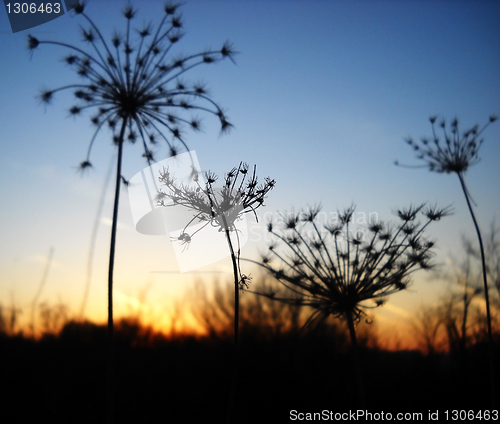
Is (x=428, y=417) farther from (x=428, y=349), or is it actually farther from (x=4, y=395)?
(x=4, y=395)

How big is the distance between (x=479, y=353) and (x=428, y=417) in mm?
6226

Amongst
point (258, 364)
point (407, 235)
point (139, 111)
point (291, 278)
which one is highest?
point (139, 111)

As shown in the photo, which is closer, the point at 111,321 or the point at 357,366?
the point at 111,321

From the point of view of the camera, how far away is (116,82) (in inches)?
323

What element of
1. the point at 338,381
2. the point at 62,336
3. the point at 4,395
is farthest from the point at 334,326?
the point at 4,395

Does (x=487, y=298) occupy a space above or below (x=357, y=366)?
above

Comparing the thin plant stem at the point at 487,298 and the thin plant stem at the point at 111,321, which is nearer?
the thin plant stem at the point at 111,321

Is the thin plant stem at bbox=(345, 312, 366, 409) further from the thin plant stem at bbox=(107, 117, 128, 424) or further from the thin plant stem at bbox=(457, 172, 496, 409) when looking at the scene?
the thin plant stem at bbox=(107, 117, 128, 424)

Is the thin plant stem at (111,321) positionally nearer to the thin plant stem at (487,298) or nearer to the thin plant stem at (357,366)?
the thin plant stem at (357,366)

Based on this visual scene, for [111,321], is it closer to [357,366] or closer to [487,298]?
[357,366]

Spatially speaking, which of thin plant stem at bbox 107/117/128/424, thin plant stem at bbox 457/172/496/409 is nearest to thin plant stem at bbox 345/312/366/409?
thin plant stem at bbox 457/172/496/409

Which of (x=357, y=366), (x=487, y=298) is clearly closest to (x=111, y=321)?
(x=357, y=366)

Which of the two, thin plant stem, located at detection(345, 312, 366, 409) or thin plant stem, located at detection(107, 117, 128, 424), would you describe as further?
thin plant stem, located at detection(345, 312, 366, 409)

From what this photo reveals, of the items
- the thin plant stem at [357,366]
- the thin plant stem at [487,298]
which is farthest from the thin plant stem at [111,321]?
the thin plant stem at [487,298]
